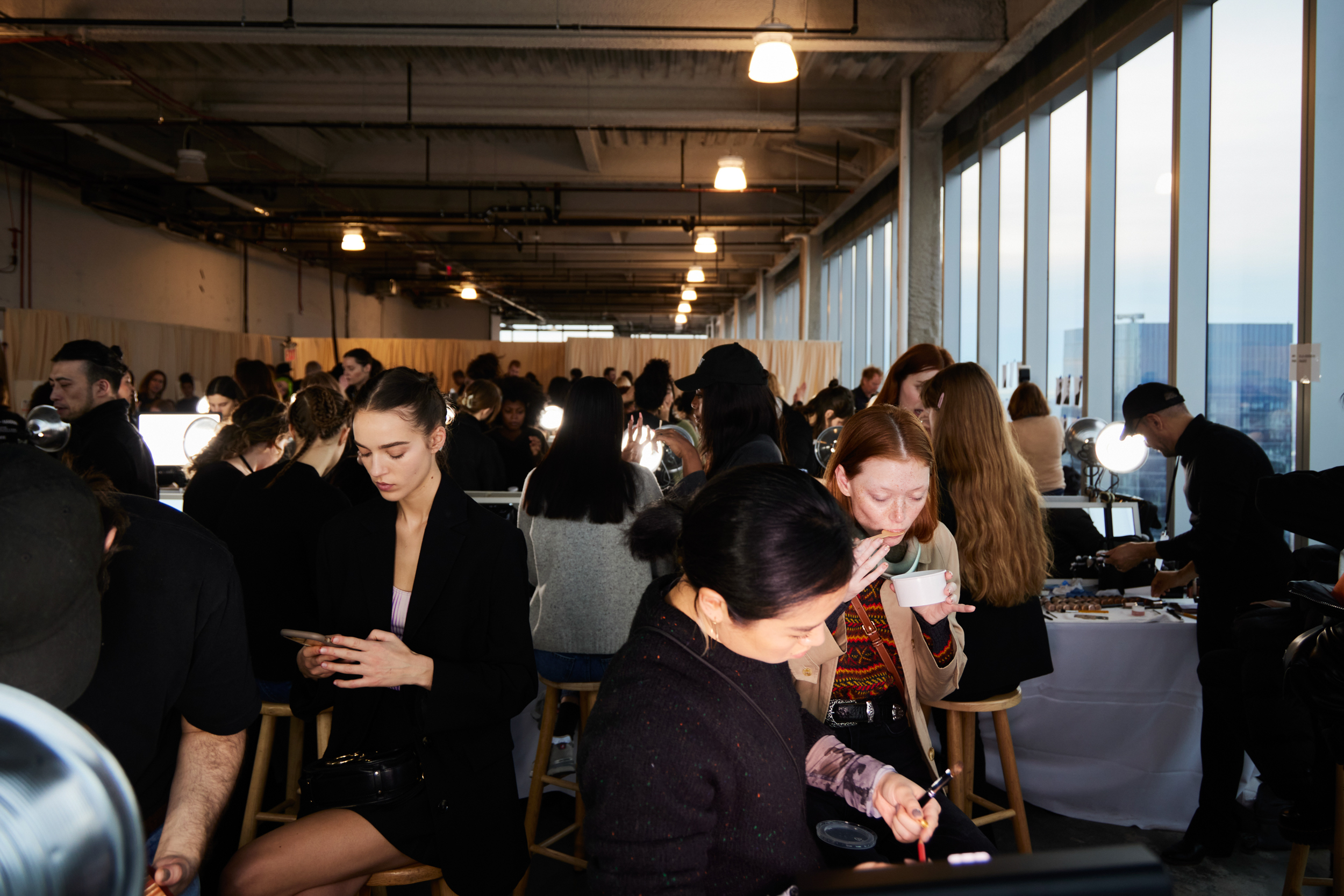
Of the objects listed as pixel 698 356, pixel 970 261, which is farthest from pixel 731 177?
pixel 698 356

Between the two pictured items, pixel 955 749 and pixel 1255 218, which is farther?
pixel 1255 218

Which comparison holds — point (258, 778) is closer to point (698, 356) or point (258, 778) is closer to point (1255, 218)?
point (1255, 218)

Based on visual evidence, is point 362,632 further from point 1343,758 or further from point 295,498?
point 1343,758

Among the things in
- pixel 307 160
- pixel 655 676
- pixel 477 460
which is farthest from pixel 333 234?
pixel 655 676

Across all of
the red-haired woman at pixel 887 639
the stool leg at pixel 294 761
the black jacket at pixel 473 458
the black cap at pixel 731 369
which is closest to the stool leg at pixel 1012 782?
the red-haired woman at pixel 887 639

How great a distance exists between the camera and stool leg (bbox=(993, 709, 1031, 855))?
2.61 meters

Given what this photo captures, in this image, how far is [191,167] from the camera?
800cm

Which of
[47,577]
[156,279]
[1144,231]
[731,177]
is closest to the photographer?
[47,577]

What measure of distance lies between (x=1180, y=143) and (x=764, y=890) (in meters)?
4.93

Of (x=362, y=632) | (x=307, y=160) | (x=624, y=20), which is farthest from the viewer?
(x=307, y=160)

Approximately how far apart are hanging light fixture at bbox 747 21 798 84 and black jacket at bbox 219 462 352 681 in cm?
328

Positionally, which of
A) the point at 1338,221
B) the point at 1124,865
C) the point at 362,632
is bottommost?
the point at 362,632

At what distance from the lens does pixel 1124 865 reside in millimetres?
541

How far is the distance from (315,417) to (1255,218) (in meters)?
4.43
